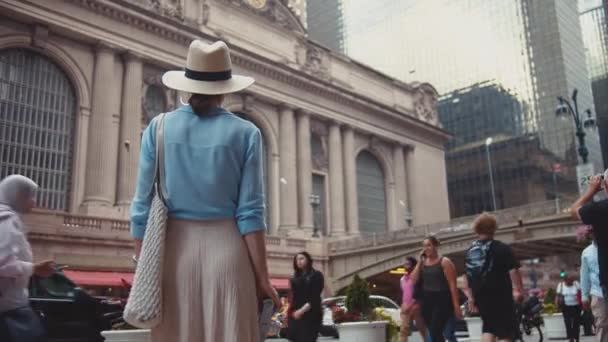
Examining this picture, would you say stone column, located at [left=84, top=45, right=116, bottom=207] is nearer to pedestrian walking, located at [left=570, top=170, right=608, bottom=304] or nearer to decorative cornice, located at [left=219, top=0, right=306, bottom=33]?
decorative cornice, located at [left=219, top=0, right=306, bottom=33]

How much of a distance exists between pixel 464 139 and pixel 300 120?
1489 inches

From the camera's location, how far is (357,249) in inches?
1380

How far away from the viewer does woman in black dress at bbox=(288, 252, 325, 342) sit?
7559 millimetres

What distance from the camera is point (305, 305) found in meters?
7.52

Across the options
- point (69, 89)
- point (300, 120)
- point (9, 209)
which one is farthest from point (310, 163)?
point (9, 209)

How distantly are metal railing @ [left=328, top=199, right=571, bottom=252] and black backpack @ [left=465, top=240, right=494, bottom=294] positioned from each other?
79.3ft

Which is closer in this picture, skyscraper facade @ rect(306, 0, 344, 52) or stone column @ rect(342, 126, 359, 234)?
stone column @ rect(342, 126, 359, 234)

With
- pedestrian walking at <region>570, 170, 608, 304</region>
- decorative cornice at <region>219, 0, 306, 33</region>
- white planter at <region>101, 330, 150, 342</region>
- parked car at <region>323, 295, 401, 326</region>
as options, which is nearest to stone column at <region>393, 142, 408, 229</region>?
decorative cornice at <region>219, 0, 306, 33</region>

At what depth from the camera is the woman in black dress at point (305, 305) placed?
756 centimetres

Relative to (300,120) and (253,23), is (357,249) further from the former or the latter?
(253,23)

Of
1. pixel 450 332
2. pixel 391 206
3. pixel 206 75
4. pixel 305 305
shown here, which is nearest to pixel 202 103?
pixel 206 75

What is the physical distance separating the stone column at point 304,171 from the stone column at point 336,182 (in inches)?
90.3

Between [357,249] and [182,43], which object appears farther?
[357,249]

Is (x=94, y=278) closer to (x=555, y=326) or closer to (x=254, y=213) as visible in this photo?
(x=555, y=326)
